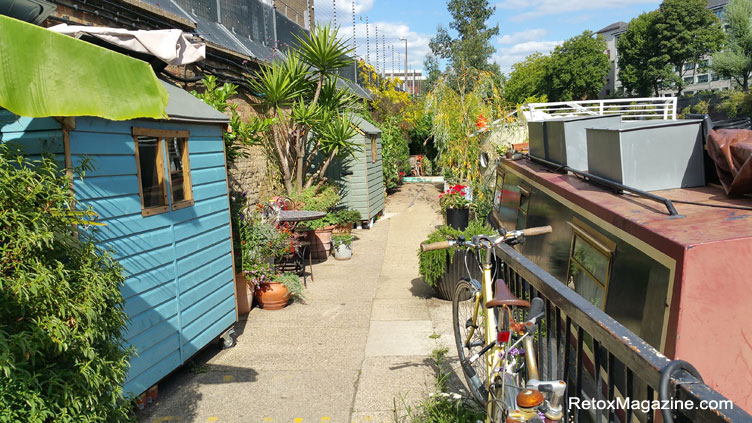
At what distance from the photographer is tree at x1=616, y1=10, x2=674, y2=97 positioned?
49.6 meters

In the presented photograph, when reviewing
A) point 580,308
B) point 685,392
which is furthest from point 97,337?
point 685,392

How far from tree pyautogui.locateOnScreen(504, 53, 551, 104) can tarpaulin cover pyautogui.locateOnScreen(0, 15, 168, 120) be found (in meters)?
64.7

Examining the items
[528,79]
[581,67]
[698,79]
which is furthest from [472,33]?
[698,79]

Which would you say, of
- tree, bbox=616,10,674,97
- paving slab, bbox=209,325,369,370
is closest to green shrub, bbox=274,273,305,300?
paving slab, bbox=209,325,369,370

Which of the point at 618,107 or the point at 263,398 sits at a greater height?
the point at 618,107

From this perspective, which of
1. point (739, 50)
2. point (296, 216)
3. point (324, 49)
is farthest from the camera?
point (739, 50)

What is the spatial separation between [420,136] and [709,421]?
83.9ft

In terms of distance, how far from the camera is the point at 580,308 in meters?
2.08

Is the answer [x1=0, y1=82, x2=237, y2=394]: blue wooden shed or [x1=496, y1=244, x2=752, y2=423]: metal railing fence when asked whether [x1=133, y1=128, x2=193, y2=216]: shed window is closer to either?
[x1=0, y1=82, x2=237, y2=394]: blue wooden shed

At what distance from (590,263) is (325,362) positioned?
303 centimetres

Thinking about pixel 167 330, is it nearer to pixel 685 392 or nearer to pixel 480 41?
pixel 685 392

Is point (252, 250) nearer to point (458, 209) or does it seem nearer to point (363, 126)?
point (458, 209)

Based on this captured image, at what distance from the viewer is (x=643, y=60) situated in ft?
169

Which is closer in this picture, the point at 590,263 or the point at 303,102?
the point at 590,263
